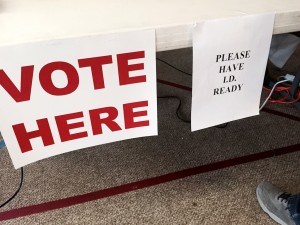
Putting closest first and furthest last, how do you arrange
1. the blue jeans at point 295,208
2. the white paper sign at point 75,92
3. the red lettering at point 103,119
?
the white paper sign at point 75,92
the red lettering at point 103,119
the blue jeans at point 295,208

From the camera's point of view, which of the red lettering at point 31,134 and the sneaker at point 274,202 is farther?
the sneaker at point 274,202

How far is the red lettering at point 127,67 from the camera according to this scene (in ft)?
1.78

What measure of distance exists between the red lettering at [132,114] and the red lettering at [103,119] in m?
0.02

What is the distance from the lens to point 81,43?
0.50 m

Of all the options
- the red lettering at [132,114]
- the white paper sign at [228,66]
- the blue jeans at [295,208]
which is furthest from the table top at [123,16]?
the blue jeans at [295,208]

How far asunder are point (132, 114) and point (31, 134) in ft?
0.74

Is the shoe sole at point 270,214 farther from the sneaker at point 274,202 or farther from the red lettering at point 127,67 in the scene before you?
the red lettering at point 127,67

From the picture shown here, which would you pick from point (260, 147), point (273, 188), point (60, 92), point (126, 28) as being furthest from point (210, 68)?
point (260, 147)

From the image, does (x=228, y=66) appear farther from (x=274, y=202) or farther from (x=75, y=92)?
(x=274, y=202)

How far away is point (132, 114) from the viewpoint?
0.65 m

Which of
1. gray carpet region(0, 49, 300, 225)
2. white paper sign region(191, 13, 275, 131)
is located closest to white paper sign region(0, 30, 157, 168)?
white paper sign region(191, 13, 275, 131)

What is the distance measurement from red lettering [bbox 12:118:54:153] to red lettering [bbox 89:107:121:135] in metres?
0.10

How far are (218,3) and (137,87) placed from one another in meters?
0.26

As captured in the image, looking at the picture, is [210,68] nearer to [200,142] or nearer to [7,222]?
[200,142]
